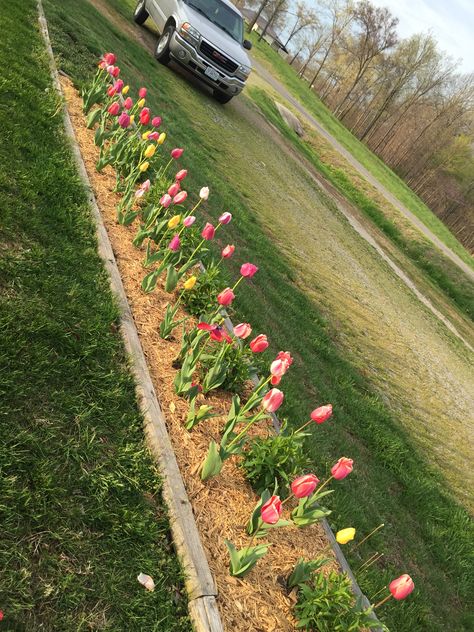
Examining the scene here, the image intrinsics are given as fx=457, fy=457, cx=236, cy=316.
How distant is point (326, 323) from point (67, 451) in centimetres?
525

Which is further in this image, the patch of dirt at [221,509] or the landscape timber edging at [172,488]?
the patch of dirt at [221,509]

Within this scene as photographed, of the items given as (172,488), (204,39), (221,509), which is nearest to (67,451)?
(172,488)

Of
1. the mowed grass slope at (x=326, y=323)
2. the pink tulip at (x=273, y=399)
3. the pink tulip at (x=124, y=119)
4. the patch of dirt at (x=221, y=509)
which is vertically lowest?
the mowed grass slope at (x=326, y=323)

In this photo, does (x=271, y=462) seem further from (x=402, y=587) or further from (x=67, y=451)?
(x=67, y=451)

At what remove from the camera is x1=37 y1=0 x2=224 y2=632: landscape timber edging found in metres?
2.06

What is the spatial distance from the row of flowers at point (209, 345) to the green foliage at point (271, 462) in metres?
0.08

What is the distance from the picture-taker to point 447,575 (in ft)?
13.3

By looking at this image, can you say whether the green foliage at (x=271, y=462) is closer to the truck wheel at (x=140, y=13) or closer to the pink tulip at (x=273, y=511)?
the pink tulip at (x=273, y=511)

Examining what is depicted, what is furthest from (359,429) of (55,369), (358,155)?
(358,155)

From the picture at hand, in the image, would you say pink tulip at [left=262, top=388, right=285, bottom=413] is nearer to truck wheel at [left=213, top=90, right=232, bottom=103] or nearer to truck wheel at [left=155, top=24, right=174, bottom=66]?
truck wheel at [left=155, top=24, right=174, bottom=66]

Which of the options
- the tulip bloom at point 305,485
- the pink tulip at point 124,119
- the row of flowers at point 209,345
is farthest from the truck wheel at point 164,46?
the tulip bloom at point 305,485

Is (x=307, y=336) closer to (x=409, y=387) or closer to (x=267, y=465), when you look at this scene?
(x=409, y=387)

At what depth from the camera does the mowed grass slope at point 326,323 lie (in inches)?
150

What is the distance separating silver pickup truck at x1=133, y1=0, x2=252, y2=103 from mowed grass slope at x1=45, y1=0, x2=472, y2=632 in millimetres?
633
